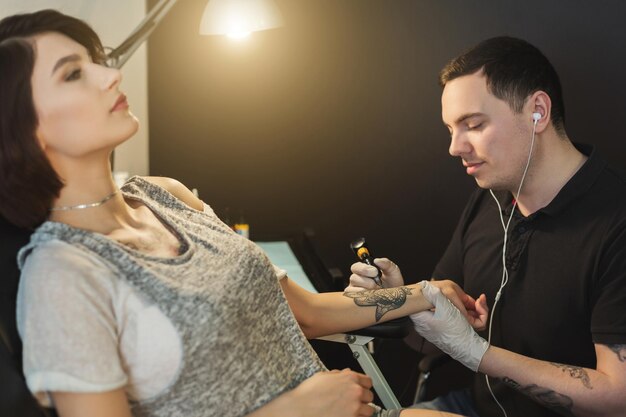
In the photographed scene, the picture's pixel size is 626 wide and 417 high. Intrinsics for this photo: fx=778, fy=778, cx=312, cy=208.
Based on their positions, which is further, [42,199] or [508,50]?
[508,50]

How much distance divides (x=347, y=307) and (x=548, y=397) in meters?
0.44

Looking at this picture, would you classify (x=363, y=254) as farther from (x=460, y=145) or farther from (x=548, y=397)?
(x=548, y=397)

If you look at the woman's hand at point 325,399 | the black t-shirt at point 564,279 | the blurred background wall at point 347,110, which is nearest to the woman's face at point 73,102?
the woman's hand at point 325,399

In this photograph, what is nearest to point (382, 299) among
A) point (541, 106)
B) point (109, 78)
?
point (541, 106)

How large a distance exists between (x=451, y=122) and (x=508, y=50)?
0.21 m

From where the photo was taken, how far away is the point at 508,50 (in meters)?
1.79

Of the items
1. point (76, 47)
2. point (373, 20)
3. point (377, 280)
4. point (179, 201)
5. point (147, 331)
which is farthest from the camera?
point (373, 20)

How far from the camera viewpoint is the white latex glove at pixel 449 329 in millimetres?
1577

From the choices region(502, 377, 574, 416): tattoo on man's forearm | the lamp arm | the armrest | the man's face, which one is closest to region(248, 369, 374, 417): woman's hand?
the armrest

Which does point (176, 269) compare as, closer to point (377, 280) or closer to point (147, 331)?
point (147, 331)

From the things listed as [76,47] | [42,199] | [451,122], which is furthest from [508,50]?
[42,199]

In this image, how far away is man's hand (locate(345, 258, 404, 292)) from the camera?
1.71 meters

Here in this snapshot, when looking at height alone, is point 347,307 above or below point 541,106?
below

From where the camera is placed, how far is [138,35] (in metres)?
1.92
